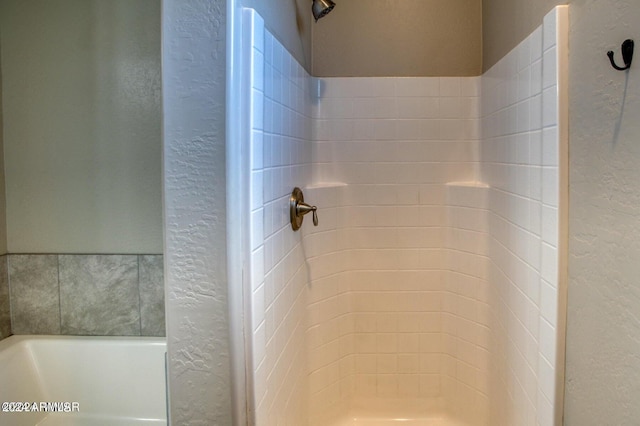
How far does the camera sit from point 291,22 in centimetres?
168

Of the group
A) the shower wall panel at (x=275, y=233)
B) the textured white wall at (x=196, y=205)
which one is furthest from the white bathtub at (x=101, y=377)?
the textured white wall at (x=196, y=205)

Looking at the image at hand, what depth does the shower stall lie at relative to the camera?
1417 mm

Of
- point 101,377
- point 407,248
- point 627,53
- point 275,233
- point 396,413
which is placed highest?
point 627,53

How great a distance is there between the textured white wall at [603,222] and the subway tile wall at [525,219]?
7 cm

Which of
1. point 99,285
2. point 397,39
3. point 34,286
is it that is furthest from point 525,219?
point 34,286

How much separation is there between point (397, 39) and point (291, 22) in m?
0.68

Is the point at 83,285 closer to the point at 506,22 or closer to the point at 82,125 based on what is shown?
the point at 82,125

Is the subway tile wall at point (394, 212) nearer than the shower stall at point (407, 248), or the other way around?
the shower stall at point (407, 248)

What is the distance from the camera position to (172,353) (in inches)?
41.4

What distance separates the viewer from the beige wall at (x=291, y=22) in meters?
1.30

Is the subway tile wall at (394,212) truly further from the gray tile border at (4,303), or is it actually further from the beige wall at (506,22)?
the gray tile border at (4,303)

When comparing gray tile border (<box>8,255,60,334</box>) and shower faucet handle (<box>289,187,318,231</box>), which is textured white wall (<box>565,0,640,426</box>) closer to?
shower faucet handle (<box>289,187,318,231</box>)

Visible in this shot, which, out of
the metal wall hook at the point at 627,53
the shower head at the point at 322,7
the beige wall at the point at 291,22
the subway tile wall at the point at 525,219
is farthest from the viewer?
the shower head at the point at 322,7

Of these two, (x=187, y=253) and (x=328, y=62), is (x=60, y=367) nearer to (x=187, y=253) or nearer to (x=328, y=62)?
(x=187, y=253)
